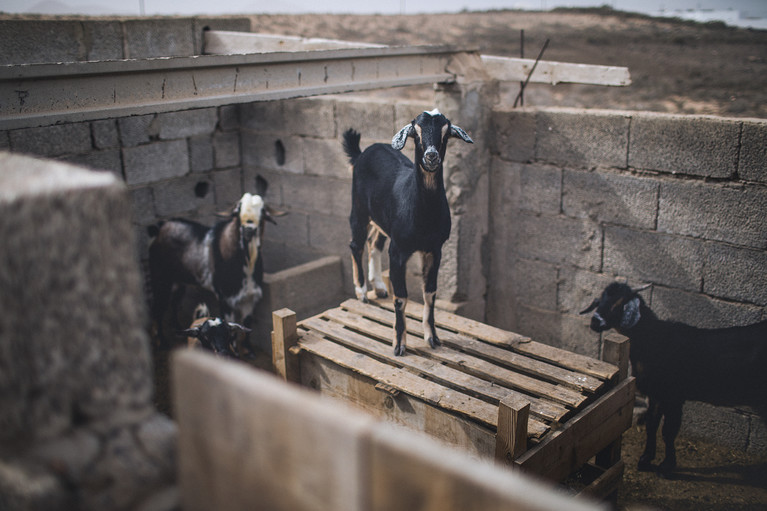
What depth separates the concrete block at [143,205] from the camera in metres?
6.45

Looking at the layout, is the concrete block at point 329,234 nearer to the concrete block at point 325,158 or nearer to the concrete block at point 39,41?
the concrete block at point 325,158

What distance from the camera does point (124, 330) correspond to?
4.71 feet

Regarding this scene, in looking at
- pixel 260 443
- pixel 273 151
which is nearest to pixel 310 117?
pixel 273 151

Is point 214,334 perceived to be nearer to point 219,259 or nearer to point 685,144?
point 219,259

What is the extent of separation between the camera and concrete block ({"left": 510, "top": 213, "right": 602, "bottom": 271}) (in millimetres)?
5121

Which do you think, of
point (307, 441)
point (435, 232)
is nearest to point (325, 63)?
point (435, 232)

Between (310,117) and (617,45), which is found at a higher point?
(617,45)

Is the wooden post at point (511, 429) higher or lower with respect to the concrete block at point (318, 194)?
lower

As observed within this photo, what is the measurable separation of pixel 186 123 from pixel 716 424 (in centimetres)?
567

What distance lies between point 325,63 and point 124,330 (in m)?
3.05

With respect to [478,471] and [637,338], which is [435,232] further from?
[478,471]

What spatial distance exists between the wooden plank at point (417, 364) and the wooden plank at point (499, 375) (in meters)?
0.06

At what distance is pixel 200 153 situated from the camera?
273 inches

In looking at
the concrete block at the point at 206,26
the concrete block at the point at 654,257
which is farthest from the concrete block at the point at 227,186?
the concrete block at the point at 654,257
